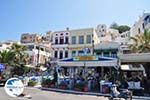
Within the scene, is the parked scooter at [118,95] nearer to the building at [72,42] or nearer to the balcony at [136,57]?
the balcony at [136,57]

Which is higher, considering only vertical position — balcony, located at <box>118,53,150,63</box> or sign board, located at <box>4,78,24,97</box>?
balcony, located at <box>118,53,150,63</box>

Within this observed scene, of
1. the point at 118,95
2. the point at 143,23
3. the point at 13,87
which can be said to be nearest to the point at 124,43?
the point at 143,23

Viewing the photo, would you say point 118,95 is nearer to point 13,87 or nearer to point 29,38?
point 13,87

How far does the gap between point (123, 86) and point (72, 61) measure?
6769mm

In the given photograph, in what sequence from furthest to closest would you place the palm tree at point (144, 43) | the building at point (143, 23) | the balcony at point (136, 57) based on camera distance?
1. the building at point (143, 23)
2. the palm tree at point (144, 43)
3. the balcony at point (136, 57)

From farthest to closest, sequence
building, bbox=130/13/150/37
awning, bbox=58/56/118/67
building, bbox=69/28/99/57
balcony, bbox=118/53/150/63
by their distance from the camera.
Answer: building, bbox=69/28/99/57, building, bbox=130/13/150/37, awning, bbox=58/56/118/67, balcony, bbox=118/53/150/63

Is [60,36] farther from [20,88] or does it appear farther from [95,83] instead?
[20,88]

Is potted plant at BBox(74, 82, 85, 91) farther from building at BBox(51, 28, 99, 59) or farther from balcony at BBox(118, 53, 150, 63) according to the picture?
building at BBox(51, 28, 99, 59)

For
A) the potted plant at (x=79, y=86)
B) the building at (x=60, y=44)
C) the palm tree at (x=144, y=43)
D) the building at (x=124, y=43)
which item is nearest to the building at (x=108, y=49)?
the building at (x=124, y=43)

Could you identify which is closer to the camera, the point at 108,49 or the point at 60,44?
the point at 108,49

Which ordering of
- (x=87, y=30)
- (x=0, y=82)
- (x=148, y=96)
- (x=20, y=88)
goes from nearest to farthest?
(x=20, y=88), (x=148, y=96), (x=0, y=82), (x=87, y=30)

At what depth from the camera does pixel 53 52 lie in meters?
55.3

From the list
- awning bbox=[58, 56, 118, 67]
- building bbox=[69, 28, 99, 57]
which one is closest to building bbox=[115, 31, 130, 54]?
building bbox=[69, 28, 99, 57]

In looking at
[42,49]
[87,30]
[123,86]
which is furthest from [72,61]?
A: [42,49]
